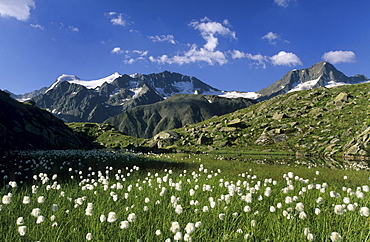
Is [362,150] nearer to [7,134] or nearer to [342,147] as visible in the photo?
[342,147]

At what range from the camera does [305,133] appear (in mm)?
43688

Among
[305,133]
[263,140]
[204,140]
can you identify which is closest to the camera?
[305,133]

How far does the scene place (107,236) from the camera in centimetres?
345

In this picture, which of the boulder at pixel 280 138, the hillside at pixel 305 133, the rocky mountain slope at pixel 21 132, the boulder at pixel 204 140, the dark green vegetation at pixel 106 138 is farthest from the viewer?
the dark green vegetation at pixel 106 138

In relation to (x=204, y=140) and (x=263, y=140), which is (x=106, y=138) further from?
(x=263, y=140)

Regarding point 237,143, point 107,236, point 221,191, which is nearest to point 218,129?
point 237,143

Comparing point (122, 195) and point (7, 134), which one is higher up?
point (7, 134)

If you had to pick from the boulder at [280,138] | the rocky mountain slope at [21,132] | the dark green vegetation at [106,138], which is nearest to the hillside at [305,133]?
the boulder at [280,138]

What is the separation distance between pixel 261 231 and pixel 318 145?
40910 millimetres

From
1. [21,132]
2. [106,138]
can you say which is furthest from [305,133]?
[106,138]

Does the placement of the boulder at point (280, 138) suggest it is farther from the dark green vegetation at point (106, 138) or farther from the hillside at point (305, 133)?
the dark green vegetation at point (106, 138)

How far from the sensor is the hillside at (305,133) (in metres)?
36.5

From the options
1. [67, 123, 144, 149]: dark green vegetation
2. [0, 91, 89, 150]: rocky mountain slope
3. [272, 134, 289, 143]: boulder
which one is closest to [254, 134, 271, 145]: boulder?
[272, 134, 289, 143]: boulder

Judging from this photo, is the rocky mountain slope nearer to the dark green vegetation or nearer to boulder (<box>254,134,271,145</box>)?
the dark green vegetation
